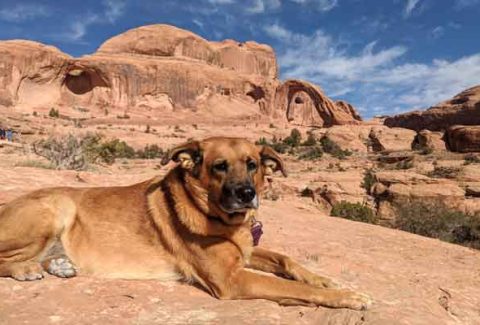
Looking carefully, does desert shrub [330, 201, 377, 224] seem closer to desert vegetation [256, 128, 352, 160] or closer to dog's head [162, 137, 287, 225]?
dog's head [162, 137, 287, 225]

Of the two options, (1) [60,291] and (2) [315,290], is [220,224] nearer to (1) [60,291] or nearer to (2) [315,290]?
(2) [315,290]

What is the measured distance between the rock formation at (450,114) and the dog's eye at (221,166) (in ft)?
194

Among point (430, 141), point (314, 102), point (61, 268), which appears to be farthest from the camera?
point (314, 102)

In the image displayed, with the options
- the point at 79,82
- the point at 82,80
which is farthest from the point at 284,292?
the point at 82,80

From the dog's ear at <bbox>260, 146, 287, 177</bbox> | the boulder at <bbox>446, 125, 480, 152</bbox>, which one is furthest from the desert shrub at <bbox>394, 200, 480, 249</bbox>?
the boulder at <bbox>446, 125, 480, 152</bbox>

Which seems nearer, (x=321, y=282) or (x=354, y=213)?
(x=321, y=282)

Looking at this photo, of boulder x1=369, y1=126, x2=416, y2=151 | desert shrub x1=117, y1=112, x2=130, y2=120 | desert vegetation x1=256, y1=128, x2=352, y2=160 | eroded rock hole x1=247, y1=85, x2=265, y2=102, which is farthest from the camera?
eroded rock hole x1=247, y1=85, x2=265, y2=102

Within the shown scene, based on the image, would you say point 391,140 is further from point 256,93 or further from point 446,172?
point 256,93

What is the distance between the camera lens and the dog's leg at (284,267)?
430cm

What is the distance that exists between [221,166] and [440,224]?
993 cm

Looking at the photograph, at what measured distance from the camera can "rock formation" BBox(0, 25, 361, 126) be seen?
59.9 m

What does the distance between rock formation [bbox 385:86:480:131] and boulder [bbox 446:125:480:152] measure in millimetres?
13053

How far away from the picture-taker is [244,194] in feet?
13.2

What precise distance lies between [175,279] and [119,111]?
61523mm
